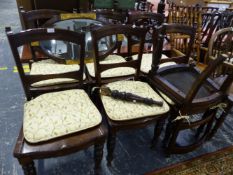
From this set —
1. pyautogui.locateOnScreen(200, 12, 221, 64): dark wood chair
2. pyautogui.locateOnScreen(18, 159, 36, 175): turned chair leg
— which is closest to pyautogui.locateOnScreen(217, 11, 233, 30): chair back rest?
pyautogui.locateOnScreen(200, 12, 221, 64): dark wood chair

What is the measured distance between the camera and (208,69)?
3.37 ft

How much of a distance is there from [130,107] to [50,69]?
70 cm

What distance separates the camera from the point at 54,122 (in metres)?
1.02

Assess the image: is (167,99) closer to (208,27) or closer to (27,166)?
(27,166)

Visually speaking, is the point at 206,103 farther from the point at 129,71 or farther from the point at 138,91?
the point at 129,71

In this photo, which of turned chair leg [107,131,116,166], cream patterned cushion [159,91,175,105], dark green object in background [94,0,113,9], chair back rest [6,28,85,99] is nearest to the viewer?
chair back rest [6,28,85,99]

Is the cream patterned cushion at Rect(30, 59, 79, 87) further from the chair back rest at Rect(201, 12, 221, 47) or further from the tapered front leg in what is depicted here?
the chair back rest at Rect(201, 12, 221, 47)

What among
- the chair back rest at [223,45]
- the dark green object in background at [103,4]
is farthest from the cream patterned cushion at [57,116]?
the dark green object in background at [103,4]

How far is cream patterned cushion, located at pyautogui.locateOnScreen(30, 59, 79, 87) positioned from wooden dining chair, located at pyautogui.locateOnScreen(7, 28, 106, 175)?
0.14 m

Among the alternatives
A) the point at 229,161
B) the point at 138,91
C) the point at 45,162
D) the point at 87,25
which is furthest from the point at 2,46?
the point at 229,161

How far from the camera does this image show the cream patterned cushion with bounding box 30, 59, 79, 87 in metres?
1.38

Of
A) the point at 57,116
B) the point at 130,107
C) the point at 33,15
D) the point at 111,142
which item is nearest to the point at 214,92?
the point at 130,107

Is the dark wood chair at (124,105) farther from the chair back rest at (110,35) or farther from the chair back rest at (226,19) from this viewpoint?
the chair back rest at (226,19)

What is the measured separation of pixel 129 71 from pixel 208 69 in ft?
2.30
